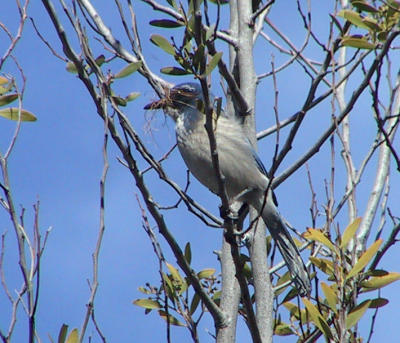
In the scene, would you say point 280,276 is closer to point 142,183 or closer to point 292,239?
point 292,239

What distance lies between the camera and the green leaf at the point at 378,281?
2955mm

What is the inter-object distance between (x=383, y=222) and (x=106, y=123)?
5.62 feet

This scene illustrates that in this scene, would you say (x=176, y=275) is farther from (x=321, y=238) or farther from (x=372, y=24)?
(x=372, y=24)

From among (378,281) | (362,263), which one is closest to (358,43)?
(362,263)

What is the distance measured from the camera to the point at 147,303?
11.6 ft

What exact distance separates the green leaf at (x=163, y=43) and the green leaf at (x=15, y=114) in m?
0.63

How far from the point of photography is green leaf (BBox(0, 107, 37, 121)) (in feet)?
9.37

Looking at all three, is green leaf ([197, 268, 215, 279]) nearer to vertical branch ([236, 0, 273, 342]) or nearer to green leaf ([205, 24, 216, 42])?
vertical branch ([236, 0, 273, 342])

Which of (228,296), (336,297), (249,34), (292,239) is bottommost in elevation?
(336,297)

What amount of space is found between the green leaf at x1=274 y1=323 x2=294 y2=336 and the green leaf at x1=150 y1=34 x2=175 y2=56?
1.61 metres

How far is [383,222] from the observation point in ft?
Result: 11.6

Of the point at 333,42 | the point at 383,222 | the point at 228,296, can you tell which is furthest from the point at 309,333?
the point at 333,42

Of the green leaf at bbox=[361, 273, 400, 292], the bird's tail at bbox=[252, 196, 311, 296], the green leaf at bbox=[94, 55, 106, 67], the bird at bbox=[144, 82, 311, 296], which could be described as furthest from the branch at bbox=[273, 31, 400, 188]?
the green leaf at bbox=[94, 55, 106, 67]

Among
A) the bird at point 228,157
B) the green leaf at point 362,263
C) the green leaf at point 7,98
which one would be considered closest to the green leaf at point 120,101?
the green leaf at point 7,98
